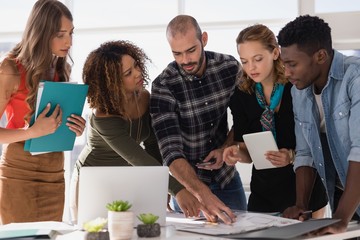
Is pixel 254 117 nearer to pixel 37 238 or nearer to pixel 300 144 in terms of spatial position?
pixel 300 144

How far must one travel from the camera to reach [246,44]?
3.02 m

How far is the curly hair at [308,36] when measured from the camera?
260 cm

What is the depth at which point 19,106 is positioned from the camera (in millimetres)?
3027

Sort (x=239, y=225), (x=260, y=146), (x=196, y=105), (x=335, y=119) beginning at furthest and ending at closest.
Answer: (x=196, y=105)
(x=260, y=146)
(x=335, y=119)
(x=239, y=225)

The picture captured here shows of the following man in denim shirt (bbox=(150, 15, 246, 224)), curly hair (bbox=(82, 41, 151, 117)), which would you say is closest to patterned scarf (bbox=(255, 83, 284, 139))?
man in denim shirt (bbox=(150, 15, 246, 224))

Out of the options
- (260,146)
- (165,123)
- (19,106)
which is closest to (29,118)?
(19,106)

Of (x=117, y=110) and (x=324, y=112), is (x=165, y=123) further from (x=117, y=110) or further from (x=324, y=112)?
(x=324, y=112)

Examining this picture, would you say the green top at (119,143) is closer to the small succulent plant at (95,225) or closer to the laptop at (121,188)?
the laptop at (121,188)

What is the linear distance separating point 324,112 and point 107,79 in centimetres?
107

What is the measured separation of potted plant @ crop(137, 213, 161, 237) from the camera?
2.26m

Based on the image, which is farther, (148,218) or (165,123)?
(165,123)

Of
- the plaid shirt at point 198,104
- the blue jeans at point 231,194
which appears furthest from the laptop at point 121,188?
the blue jeans at point 231,194

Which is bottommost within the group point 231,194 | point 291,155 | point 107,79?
point 231,194

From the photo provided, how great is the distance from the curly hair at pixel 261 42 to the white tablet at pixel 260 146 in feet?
1.05
